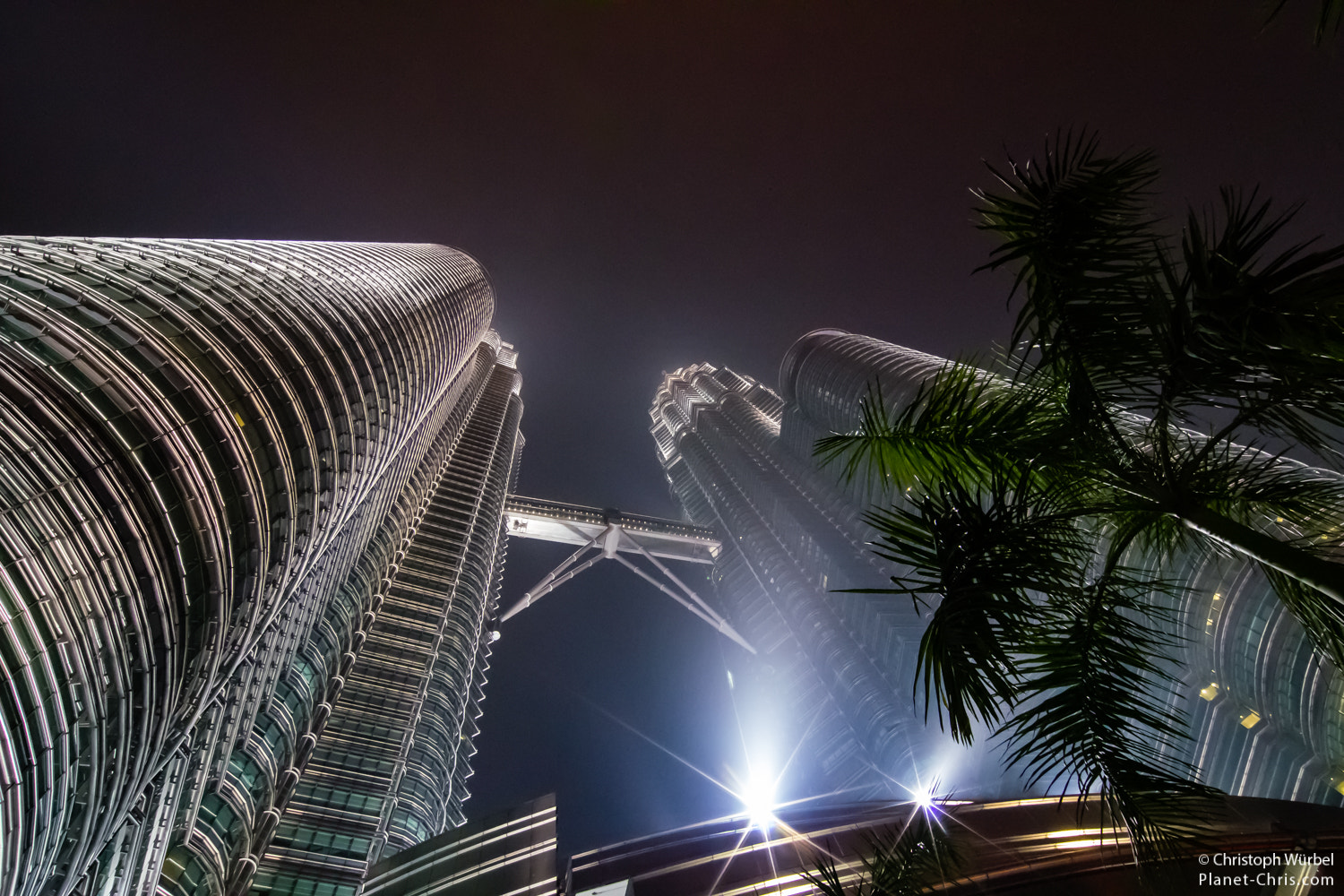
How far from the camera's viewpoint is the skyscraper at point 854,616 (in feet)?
118

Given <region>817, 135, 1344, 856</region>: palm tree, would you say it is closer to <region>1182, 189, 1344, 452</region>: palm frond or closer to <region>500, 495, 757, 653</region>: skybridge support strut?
<region>1182, 189, 1344, 452</region>: palm frond

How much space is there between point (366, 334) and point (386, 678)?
32.0m

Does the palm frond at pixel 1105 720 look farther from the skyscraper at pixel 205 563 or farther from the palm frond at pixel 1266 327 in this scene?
the skyscraper at pixel 205 563

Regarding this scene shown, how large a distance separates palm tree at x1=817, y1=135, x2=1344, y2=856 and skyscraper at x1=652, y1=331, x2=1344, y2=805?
1.89 metres

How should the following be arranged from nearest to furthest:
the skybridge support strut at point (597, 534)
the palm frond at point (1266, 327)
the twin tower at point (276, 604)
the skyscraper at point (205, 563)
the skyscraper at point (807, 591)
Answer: the palm frond at point (1266, 327), the skyscraper at point (205, 563), the twin tower at point (276, 604), the skyscraper at point (807, 591), the skybridge support strut at point (597, 534)

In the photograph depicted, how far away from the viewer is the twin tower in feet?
52.8

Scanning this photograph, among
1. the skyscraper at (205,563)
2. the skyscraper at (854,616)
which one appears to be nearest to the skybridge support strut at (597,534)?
the skyscraper at (854,616)

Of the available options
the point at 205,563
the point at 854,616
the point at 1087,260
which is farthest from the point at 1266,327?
the point at 854,616

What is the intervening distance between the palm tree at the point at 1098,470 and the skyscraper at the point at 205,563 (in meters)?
17.2

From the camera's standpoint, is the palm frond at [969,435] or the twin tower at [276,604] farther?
the twin tower at [276,604]

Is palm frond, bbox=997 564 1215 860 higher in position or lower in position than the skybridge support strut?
lower

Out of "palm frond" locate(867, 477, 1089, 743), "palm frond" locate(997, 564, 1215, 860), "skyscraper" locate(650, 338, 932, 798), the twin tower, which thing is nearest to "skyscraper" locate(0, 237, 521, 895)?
the twin tower

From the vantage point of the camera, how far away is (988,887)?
15359 mm

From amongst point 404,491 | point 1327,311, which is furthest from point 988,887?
point 404,491
